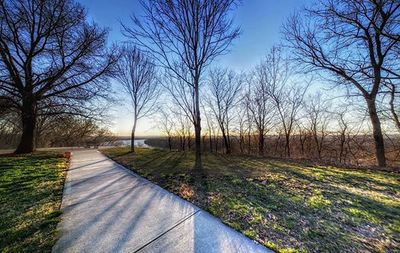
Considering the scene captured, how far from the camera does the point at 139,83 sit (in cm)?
1347

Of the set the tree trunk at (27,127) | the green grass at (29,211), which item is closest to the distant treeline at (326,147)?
the green grass at (29,211)

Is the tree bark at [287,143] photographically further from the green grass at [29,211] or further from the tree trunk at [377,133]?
the green grass at [29,211]

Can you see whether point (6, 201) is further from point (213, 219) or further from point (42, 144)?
point (42, 144)

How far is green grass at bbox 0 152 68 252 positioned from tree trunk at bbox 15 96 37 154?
6519 millimetres

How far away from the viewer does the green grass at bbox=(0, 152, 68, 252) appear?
214 cm

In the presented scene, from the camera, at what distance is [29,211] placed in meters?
3.01

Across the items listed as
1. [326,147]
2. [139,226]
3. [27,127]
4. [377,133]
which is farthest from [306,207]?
[27,127]

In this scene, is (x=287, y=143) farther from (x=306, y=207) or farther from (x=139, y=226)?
(x=139, y=226)

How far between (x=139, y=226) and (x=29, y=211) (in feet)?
6.22

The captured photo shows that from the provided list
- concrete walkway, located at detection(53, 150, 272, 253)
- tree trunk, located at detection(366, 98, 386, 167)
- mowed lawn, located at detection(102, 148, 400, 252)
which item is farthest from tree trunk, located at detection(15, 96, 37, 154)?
tree trunk, located at detection(366, 98, 386, 167)

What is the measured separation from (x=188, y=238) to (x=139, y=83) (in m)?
12.7

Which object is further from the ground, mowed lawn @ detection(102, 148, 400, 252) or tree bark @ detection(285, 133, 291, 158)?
tree bark @ detection(285, 133, 291, 158)

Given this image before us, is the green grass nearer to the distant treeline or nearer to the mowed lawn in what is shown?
the mowed lawn

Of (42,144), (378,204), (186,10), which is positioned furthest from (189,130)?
(42,144)
